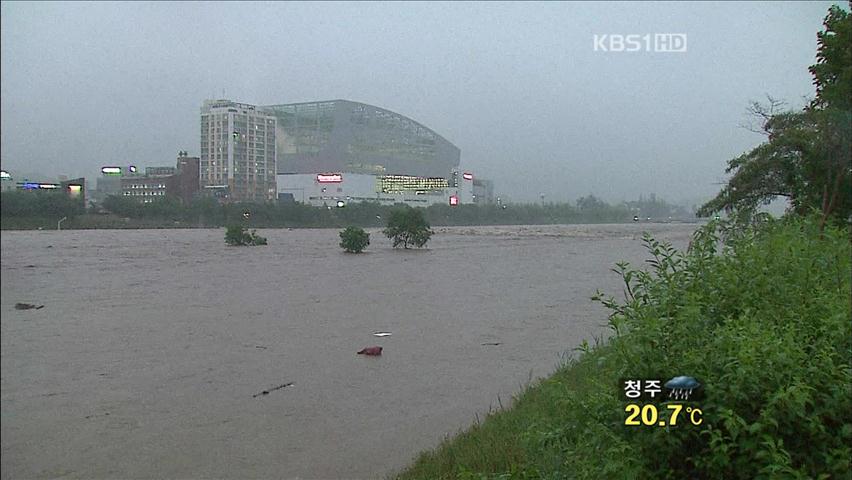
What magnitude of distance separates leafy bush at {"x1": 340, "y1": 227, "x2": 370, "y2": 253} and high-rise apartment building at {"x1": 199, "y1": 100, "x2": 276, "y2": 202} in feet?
38.9

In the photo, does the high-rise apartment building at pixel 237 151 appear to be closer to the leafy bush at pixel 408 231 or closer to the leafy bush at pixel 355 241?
the leafy bush at pixel 408 231

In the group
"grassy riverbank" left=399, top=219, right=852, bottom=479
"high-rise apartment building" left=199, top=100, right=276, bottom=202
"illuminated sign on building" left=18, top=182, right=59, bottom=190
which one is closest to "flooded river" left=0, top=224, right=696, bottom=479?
"illuminated sign on building" left=18, top=182, right=59, bottom=190

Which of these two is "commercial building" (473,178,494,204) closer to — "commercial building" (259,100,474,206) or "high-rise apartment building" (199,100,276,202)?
"commercial building" (259,100,474,206)

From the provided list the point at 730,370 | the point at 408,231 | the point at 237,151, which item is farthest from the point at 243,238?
the point at 730,370

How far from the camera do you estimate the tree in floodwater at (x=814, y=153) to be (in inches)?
163

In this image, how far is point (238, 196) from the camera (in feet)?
24.7

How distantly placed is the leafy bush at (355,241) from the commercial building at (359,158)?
33.2 feet

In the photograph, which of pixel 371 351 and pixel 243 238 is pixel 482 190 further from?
pixel 243 238

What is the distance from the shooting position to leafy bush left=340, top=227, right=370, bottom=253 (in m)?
20.1

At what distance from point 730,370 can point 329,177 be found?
685 centimetres

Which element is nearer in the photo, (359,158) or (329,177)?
(329,177)

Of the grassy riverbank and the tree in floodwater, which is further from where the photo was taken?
the tree in floodwater

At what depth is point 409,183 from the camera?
28.2ft

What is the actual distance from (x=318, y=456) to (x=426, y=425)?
3.55 ft
